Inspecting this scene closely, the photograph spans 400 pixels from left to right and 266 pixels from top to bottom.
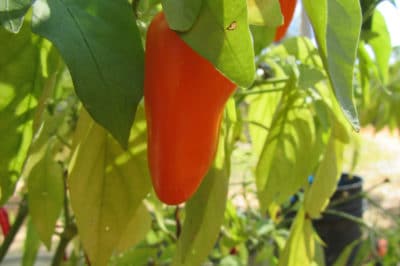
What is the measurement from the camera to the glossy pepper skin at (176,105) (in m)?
0.25

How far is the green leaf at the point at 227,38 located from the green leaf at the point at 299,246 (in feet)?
0.79

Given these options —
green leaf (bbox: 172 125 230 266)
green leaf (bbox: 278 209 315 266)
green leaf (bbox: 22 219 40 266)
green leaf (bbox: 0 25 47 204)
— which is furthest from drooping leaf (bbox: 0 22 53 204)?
green leaf (bbox: 22 219 40 266)

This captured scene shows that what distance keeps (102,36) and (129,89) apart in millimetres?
22

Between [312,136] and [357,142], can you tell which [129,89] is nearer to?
[312,136]

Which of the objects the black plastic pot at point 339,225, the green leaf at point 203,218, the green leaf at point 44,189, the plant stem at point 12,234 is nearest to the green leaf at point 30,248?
the plant stem at point 12,234

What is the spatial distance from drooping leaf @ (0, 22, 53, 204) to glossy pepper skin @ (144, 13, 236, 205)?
56mm

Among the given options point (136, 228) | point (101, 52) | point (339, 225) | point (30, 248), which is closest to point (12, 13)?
point (101, 52)

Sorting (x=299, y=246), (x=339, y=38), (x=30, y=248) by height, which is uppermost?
(x=339, y=38)

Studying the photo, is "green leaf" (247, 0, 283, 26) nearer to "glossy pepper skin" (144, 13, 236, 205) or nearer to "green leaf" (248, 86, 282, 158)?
"glossy pepper skin" (144, 13, 236, 205)

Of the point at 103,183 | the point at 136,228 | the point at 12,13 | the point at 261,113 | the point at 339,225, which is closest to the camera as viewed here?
the point at 12,13

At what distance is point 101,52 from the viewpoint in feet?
0.70

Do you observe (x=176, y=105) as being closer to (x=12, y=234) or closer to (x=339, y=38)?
(x=339, y=38)

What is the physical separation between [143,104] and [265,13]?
5.3 inches

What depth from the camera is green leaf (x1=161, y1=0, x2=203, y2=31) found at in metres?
0.21
